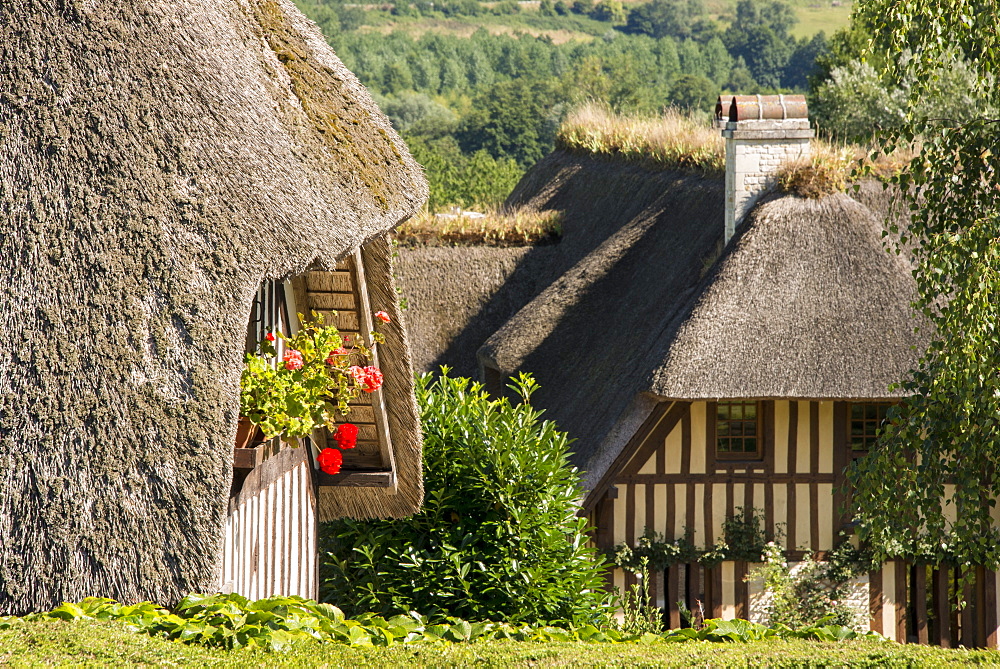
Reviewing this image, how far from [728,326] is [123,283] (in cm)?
783

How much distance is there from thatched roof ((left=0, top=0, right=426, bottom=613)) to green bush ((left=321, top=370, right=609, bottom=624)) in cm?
415

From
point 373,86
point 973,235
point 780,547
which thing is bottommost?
point 780,547

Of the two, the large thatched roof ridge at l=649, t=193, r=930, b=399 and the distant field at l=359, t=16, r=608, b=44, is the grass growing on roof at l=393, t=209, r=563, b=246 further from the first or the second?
the distant field at l=359, t=16, r=608, b=44

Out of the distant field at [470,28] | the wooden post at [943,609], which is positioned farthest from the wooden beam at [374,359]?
the distant field at [470,28]

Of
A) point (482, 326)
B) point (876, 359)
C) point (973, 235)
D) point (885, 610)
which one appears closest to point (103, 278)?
point (973, 235)

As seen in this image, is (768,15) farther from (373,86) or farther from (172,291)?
(172,291)

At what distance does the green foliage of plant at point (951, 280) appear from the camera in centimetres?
670

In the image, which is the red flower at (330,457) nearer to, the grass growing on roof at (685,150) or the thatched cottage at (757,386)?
the grass growing on roof at (685,150)

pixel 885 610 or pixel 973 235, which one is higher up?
pixel 973 235

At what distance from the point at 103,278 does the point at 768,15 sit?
10884cm

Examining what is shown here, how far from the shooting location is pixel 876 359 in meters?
11.0

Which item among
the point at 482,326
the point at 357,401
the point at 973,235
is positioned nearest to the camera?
the point at 973,235

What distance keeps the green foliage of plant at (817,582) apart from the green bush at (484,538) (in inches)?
124

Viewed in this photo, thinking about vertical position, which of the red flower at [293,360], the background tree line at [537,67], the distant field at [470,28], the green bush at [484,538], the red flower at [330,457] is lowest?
the green bush at [484,538]
